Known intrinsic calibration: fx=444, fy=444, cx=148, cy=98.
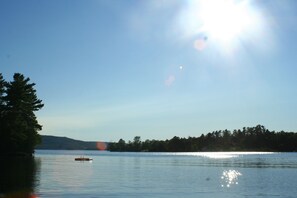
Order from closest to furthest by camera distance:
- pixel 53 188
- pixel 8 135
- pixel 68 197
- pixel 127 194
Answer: pixel 68 197 < pixel 127 194 < pixel 53 188 < pixel 8 135

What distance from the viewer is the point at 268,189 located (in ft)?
166

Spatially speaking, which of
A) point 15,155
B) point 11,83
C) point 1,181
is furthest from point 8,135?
point 1,181

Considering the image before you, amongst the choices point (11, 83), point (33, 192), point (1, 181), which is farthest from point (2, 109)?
point (33, 192)

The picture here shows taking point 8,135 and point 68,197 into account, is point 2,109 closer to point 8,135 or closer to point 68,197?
point 8,135

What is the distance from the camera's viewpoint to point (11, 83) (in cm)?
11431

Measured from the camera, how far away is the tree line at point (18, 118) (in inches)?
4281

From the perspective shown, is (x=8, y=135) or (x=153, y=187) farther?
(x=8, y=135)

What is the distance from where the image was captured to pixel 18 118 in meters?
111

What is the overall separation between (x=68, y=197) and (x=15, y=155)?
3136 inches

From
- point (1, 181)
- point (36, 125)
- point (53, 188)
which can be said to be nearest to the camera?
point (53, 188)

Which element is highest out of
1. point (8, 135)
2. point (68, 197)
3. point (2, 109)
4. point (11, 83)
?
point (11, 83)

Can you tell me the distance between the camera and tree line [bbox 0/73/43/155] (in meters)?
109

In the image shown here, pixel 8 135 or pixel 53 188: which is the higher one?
pixel 8 135

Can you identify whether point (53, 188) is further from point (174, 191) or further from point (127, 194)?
point (174, 191)
